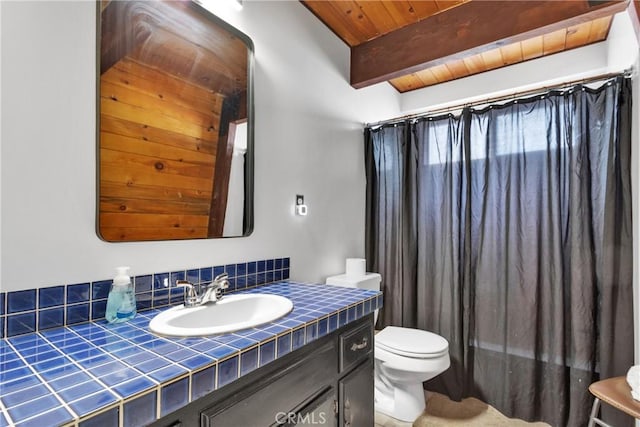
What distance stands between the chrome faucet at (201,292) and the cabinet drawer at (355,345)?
1.69ft

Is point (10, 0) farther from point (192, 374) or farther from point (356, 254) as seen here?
point (356, 254)

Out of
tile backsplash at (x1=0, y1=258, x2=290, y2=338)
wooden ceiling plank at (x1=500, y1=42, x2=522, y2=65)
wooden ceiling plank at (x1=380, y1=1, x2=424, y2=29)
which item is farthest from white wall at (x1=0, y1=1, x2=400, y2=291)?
wooden ceiling plank at (x1=500, y1=42, x2=522, y2=65)

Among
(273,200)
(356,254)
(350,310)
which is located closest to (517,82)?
(356,254)

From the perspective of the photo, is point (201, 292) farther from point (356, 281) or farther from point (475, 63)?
point (475, 63)

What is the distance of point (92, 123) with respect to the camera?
1.06m

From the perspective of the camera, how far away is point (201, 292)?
133 cm

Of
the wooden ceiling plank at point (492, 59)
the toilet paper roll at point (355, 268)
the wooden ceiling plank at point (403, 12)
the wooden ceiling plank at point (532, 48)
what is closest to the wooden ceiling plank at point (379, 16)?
the wooden ceiling plank at point (403, 12)

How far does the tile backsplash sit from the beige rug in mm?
1410

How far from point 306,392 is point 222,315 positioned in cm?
43

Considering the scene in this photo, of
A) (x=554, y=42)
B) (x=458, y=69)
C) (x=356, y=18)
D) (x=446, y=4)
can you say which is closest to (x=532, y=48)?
(x=554, y=42)

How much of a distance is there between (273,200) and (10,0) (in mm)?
1176

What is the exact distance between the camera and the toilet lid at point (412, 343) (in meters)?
1.76

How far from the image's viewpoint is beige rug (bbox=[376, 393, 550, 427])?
1813 mm

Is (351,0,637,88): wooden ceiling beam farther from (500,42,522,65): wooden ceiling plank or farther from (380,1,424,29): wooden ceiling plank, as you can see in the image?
(500,42,522,65): wooden ceiling plank
